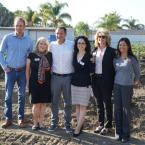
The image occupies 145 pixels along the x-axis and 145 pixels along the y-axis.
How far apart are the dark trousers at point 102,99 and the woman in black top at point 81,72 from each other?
0.15 metres

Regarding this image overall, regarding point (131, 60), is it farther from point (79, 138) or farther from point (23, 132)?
point (23, 132)

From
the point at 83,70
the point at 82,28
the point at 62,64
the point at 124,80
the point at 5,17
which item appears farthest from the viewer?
the point at 5,17

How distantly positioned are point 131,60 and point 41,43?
160cm

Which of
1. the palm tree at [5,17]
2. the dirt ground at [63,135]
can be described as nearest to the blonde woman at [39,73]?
the dirt ground at [63,135]

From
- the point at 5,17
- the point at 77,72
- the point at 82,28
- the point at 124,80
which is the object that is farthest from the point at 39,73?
the point at 5,17

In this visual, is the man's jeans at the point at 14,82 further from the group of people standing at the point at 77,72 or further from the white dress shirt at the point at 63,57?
the white dress shirt at the point at 63,57

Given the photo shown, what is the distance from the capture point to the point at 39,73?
26.9ft

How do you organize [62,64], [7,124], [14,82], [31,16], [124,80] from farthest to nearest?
1. [31,16]
2. [7,124]
3. [14,82]
4. [62,64]
5. [124,80]

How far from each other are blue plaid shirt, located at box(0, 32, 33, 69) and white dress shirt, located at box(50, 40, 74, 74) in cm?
70

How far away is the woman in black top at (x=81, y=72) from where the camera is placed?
795 cm

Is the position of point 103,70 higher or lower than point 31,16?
lower

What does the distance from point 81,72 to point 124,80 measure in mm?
776

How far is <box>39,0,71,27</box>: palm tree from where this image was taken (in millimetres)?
55094

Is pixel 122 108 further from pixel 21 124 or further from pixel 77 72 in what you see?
pixel 21 124
